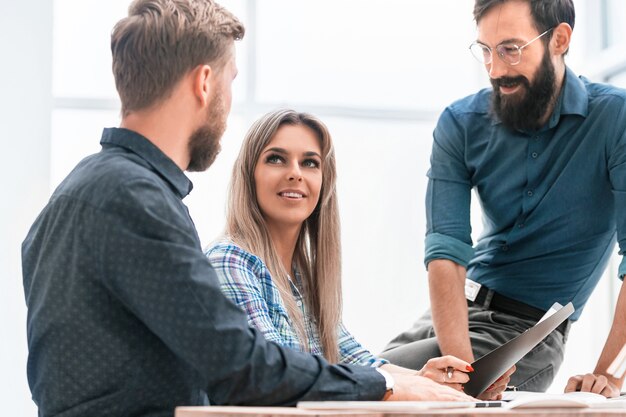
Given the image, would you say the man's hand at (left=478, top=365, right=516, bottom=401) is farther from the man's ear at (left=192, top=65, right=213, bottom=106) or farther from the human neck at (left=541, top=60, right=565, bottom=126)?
the man's ear at (left=192, top=65, right=213, bottom=106)

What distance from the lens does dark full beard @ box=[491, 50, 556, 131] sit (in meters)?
2.63

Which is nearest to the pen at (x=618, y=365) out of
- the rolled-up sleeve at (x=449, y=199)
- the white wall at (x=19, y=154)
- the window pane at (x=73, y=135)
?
the rolled-up sleeve at (x=449, y=199)

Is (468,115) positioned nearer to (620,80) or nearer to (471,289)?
(471,289)

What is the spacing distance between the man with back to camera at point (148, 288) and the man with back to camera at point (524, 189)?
4.06 ft

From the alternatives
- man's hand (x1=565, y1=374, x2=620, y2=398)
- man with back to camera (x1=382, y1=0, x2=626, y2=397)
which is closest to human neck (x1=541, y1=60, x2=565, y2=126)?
man with back to camera (x1=382, y1=0, x2=626, y2=397)

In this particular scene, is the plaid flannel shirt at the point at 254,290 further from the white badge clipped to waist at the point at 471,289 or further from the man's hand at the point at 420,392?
the white badge clipped to waist at the point at 471,289

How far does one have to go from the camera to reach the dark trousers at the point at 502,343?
2641 mm

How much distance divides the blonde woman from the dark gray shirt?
71 cm

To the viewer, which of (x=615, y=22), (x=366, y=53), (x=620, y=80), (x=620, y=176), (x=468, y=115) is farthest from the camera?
(x=366, y=53)

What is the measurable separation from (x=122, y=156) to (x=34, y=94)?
9.28 feet

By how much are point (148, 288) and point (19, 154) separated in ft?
9.75

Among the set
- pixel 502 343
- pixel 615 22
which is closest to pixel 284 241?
pixel 502 343

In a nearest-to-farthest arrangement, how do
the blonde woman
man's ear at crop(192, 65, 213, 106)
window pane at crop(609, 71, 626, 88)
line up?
man's ear at crop(192, 65, 213, 106)
the blonde woman
window pane at crop(609, 71, 626, 88)

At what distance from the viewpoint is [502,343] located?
8.77 feet
